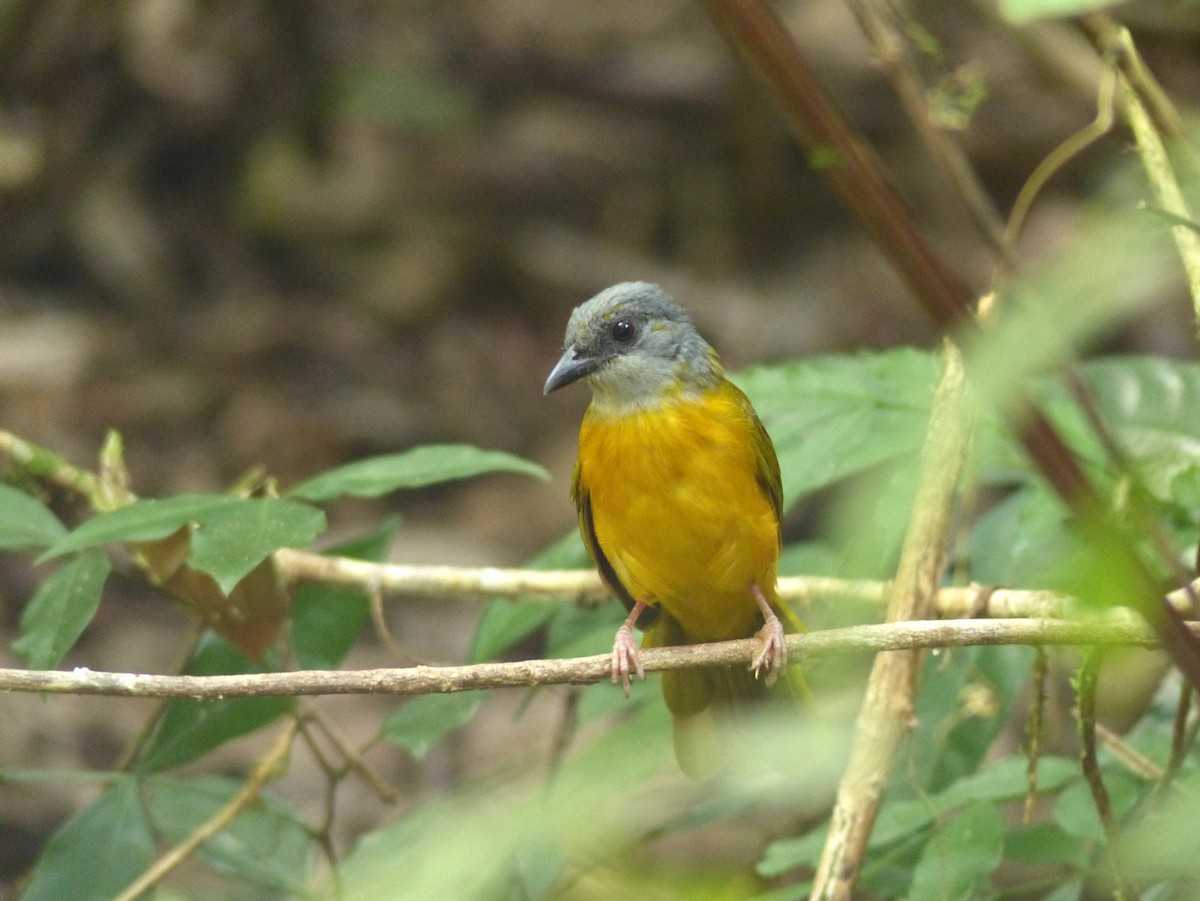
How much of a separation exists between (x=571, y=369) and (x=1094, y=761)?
181cm

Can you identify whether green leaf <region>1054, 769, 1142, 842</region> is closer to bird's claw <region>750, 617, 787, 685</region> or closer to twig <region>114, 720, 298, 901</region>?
bird's claw <region>750, 617, 787, 685</region>

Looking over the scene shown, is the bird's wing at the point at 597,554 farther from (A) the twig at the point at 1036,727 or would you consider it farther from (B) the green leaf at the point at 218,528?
(A) the twig at the point at 1036,727

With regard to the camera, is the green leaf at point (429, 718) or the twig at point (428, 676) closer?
the twig at point (428, 676)

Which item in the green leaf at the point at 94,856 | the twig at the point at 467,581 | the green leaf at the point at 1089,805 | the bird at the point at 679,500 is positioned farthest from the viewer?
the bird at the point at 679,500

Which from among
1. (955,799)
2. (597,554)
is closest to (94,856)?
(597,554)

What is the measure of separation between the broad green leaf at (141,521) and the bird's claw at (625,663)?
2.73 ft

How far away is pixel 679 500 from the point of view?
11.7 feet

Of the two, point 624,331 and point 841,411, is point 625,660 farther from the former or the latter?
point 624,331

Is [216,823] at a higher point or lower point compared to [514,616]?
lower

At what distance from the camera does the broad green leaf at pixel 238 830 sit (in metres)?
3.20

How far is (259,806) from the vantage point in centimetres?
336

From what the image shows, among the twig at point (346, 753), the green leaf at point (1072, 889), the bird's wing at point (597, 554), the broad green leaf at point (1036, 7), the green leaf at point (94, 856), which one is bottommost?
the green leaf at point (1072, 889)

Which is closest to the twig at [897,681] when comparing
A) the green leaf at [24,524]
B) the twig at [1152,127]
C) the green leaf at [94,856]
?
the twig at [1152,127]

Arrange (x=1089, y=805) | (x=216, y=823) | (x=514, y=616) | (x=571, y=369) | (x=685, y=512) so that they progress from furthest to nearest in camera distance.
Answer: (x=571, y=369) < (x=685, y=512) < (x=514, y=616) < (x=216, y=823) < (x=1089, y=805)
